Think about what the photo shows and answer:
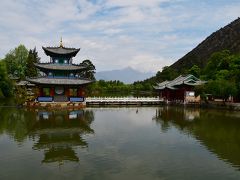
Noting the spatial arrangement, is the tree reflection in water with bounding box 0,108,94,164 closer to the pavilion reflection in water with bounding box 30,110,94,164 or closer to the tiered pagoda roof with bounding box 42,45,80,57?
the pavilion reflection in water with bounding box 30,110,94,164

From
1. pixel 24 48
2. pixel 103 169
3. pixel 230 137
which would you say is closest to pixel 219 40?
pixel 24 48

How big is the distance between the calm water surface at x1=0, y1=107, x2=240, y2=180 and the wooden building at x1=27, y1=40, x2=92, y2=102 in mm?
18147

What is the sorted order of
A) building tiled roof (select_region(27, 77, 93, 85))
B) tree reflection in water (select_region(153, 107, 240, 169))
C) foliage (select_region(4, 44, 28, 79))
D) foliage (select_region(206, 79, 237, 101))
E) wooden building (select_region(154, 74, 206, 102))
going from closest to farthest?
tree reflection in water (select_region(153, 107, 240, 169))
foliage (select_region(206, 79, 237, 101))
building tiled roof (select_region(27, 77, 93, 85))
wooden building (select_region(154, 74, 206, 102))
foliage (select_region(4, 44, 28, 79))

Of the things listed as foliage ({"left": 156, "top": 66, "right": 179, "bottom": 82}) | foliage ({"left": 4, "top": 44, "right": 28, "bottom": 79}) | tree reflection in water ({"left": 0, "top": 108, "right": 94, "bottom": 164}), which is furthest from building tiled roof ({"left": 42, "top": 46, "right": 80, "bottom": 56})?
foliage ({"left": 156, "top": 66, "right": 179, "bottom": 82})

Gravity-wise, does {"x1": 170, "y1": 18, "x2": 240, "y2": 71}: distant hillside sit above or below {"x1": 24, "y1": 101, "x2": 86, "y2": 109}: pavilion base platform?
above

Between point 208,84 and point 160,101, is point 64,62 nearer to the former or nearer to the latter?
point 160,101

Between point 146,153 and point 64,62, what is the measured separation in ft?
116

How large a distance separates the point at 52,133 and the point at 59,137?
5.69ft

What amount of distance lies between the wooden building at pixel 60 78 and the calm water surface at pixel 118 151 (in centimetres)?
1815

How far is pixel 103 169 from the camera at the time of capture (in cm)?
1362

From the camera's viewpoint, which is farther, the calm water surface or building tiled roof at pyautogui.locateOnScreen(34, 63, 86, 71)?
building tiled roof at pyautogui.locateOnScreen(34, 63, 86, 71)

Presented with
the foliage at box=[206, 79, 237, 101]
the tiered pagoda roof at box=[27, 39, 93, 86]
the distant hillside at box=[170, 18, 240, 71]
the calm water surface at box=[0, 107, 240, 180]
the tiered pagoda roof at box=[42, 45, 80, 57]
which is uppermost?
the distant hillside at box=[170, 18, 240, 71]

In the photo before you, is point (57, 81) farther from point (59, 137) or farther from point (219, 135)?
point (219, 135)

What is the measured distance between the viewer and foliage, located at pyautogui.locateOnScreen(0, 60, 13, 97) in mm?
63638
